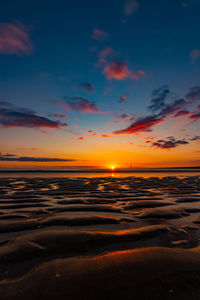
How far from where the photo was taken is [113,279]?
2076 mm

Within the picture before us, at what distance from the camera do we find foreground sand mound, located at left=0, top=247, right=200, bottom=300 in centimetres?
184

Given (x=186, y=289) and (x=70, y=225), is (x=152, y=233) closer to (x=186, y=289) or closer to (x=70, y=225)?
(x=186, y=289)

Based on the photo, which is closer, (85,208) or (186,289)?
(186,289)

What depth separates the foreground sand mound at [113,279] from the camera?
6.04 ft

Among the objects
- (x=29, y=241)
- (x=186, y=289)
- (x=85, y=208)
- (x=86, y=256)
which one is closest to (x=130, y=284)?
(x=186, y=289)

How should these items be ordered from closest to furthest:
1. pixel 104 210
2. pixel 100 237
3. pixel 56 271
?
pixel 56 271, pixel 100 237, pixel 104 210

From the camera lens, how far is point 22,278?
208 centimetres

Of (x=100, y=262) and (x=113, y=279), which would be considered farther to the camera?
(x=100, y=262)

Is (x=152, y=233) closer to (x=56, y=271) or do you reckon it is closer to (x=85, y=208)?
(x=56, y=271)

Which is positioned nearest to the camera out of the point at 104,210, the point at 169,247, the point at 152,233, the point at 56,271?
the point at 56,271

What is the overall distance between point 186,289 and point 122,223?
8.33 feet

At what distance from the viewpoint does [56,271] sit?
2227 mm

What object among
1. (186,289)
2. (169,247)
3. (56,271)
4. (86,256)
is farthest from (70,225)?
(186,289)

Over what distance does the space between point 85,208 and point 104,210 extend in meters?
0.78
